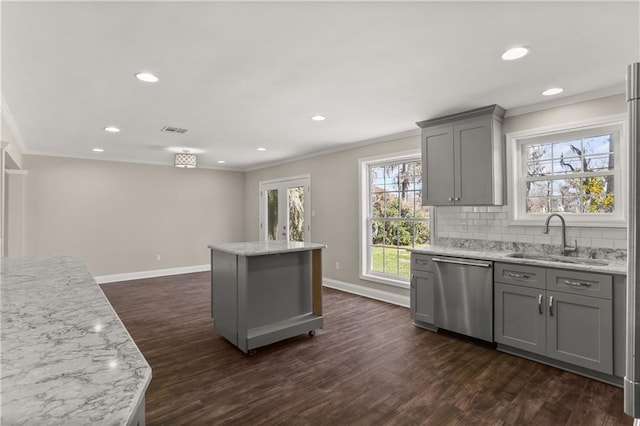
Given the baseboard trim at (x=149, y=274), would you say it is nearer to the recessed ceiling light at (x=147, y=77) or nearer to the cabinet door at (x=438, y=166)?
the recessed ceiling light at (x=147, y=77)

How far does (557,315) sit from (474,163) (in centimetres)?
166

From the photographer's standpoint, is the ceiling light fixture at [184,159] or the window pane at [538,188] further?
the ceiling light fixture at [184,159]

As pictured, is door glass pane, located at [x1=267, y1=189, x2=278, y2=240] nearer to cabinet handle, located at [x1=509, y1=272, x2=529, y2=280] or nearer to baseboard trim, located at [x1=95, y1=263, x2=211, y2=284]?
baseboard trim, located at [x1=95, y1=263, x2=211, y2=284]

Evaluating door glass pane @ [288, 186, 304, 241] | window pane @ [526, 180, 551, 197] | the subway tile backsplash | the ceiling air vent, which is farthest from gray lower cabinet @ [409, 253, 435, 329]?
the ceiling air vent

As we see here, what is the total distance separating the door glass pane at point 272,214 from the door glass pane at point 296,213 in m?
0.55

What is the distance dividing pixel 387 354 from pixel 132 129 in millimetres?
A: 4084

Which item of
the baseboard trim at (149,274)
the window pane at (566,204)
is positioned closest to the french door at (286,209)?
the baseboard trim at (149,274)

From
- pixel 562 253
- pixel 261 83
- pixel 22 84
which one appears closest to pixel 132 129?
pixel 22 84

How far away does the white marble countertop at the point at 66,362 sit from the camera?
0.55m

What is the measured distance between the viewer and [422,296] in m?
3.80

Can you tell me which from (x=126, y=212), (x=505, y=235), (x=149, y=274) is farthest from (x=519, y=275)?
(x=126, y=212)

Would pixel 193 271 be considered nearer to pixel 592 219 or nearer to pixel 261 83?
pixel 261 83

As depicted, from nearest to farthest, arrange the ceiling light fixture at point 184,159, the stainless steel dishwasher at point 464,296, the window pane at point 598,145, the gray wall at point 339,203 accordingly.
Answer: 1. the window pane at point 598,145
2. the stainless steel dishwasher at point 464,296
3. the gray wall at point 339,203
4. the ceiling light fixture at point 184,159

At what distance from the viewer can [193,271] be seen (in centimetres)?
740
